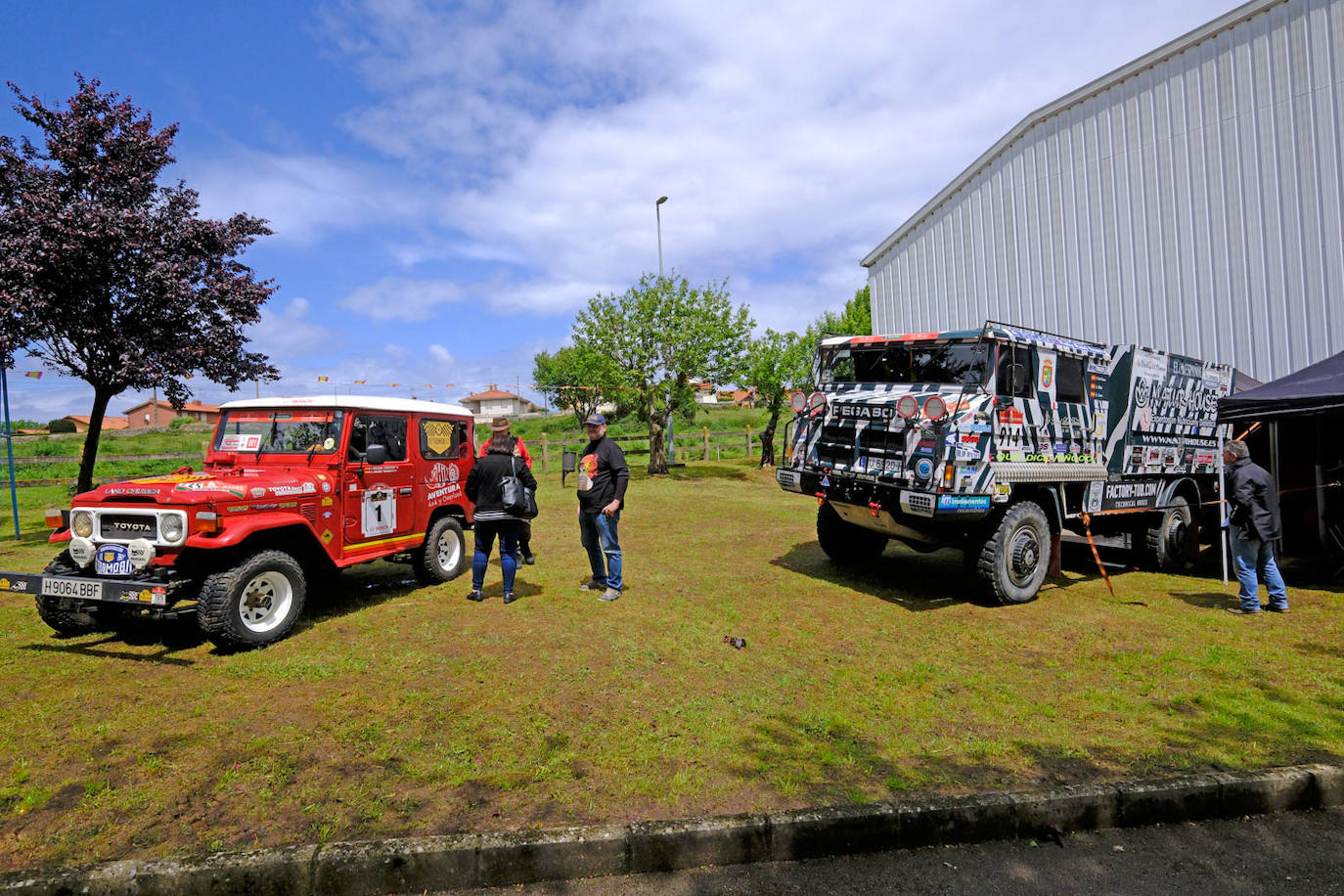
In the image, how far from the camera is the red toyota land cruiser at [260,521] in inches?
212

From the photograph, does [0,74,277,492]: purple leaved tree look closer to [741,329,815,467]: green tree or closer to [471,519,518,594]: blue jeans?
[471,519,518,594]: blue jeans

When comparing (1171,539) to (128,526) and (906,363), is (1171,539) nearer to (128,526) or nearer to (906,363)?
(906,363)

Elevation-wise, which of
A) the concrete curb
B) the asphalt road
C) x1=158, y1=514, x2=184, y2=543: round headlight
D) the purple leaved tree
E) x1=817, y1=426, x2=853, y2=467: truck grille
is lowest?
the asphalt road

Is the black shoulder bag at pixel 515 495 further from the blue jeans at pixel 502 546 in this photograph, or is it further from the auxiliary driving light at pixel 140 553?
the auxiliary driving light at pixel 140 553

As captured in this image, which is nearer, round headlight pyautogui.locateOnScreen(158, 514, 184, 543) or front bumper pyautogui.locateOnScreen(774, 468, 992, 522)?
round headlight pyautogui.locateOnScreen(158, 514, 184, 543)

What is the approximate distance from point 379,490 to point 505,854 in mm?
5046

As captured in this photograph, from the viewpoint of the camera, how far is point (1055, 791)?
3.32 metres

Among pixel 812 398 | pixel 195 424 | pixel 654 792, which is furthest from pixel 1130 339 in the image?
pixel 195 424

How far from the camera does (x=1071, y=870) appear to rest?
3.01 metres

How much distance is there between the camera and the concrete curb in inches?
107

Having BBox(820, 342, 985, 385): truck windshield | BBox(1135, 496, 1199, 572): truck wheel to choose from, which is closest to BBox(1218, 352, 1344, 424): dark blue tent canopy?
BBox(1135, 496, 1199, 572): truck wheel

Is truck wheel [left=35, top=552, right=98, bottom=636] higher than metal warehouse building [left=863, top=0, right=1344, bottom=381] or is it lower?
lower

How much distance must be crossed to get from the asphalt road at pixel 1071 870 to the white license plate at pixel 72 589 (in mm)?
4189

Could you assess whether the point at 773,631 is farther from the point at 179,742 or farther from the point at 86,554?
the point at 86,554
